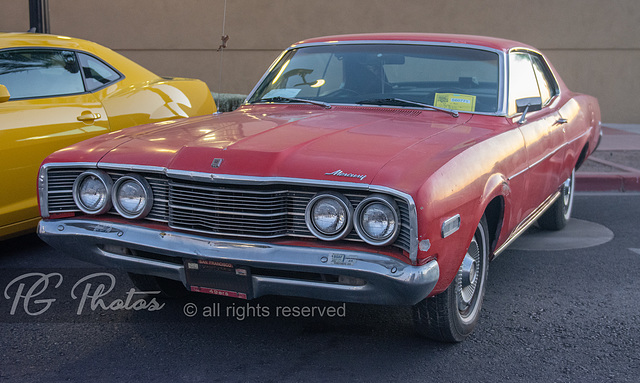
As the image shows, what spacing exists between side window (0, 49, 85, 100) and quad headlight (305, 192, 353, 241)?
9.35ft

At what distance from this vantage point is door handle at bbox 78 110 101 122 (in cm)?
501

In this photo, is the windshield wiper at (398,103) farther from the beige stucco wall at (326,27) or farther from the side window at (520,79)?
the beige stucco wall at (326,27)

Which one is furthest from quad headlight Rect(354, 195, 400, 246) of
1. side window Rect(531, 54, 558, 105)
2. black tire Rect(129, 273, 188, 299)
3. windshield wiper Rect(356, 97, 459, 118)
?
side window Rect(531, 54, 558, 105)

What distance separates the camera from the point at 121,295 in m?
4.16

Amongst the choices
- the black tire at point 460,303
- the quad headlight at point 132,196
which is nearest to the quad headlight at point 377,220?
the black tire at point 460,303

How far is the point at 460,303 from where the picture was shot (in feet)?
11.3

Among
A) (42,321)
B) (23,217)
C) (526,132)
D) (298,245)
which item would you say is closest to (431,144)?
(298,245)

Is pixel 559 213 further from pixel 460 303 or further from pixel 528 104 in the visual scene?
pixel 460 303

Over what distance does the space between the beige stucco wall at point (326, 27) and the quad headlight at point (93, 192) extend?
959 centimetres

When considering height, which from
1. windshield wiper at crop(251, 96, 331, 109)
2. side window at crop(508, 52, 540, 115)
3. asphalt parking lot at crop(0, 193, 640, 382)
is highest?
side window at crop(508, 52, 540, 115)

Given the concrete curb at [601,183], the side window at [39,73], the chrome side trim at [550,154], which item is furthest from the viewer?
the concrete curb at [601,183]

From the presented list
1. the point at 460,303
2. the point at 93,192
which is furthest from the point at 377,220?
the point at 93,192

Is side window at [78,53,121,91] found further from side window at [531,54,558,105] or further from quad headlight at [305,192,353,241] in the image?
side window at [531,54,558,105]

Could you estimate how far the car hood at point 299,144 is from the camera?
2.96 metres
